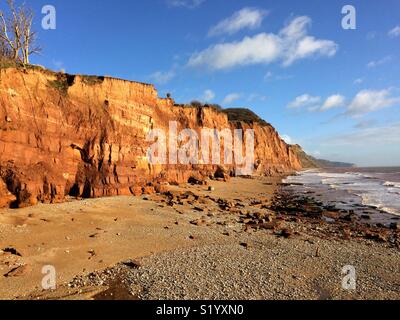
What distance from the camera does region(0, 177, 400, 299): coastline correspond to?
34.7ft

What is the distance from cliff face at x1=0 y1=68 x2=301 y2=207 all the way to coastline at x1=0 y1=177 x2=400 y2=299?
80.9 inches

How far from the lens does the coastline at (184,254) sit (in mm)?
10562

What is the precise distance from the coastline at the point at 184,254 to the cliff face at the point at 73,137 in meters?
2.05

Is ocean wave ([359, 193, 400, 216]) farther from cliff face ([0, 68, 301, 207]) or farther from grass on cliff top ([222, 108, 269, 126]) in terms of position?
grass on cliff top ([222, 108, 269, 126])

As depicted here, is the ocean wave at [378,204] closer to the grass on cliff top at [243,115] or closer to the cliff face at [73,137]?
the cliff face at [73,137]

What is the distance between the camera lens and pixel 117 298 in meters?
9.88

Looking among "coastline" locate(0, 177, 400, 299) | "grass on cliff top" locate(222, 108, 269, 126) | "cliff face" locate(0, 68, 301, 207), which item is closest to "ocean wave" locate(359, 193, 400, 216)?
"coastline" locate(0, 177, 400, 299)

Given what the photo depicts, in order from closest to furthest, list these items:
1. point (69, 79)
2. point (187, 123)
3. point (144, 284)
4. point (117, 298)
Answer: point (117, 298)
point (144, 284)
point (69, 79)
point (187, 123)

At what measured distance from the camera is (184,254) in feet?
45.3

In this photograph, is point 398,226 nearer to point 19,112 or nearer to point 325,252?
point 325,252

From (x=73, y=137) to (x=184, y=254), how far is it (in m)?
14.1

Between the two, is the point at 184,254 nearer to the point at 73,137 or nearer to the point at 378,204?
the point at 73,137

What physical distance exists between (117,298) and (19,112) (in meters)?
15.2

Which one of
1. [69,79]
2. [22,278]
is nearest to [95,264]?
[22,278]
